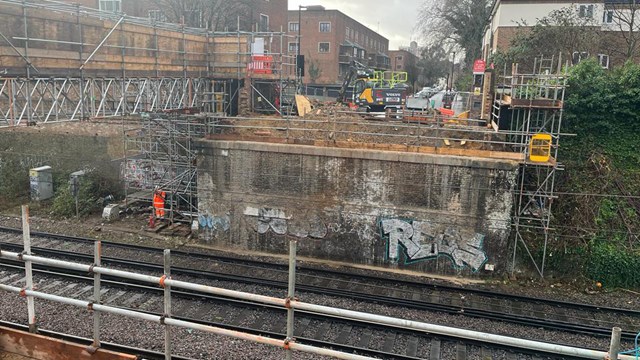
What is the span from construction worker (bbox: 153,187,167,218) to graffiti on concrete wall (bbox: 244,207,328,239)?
12.2 ft

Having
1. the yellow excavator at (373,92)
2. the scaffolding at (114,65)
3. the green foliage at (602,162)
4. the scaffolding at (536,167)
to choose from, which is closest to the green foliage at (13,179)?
the scaffolding at (114,65)

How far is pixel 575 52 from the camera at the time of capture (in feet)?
85.4

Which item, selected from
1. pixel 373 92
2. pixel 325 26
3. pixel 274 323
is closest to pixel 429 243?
pixel 274 323

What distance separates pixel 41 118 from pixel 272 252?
26.7 feet

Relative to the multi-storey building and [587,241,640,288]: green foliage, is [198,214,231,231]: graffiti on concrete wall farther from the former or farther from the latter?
the multi-storey building

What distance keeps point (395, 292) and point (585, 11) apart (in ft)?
82.9

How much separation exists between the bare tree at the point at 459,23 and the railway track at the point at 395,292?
3870 centimetres

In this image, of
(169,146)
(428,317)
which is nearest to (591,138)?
(428,317)

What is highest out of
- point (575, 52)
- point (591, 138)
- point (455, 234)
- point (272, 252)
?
point (575, 52)

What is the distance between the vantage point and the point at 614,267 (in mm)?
14602

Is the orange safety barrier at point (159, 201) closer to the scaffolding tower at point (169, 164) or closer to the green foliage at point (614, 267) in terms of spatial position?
the scaffolding tower at point (169, 164)

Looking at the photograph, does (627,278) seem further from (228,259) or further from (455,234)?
(228,259)

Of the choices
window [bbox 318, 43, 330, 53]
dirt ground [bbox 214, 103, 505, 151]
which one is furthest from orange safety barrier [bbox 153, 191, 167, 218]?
window [bbox 318, 43, 330, 53]

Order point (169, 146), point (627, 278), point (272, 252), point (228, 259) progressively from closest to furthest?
point (627, 278)
point (228, 259)
point (272, 252)
point (169, 146)
